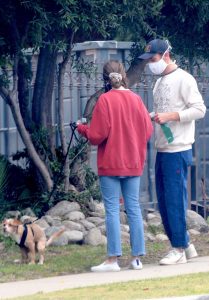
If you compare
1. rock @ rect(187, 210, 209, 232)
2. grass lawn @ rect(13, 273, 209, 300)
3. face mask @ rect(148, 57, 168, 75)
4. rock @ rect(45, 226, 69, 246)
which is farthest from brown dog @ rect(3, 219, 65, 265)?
rock @ rect(187, 210, 209, 232)

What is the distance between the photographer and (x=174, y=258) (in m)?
9.38

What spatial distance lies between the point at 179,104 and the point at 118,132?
2.25 ft

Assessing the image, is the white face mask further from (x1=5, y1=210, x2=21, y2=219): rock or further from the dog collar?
(x1=5, y1=210, x2=21, y2=219): rock

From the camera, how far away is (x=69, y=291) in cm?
796

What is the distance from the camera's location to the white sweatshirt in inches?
364

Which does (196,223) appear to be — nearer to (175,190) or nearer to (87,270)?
(175,190)

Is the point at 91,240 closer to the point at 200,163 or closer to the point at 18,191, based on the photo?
the point at 18,191

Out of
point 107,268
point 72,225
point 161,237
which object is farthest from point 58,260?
point 161,237

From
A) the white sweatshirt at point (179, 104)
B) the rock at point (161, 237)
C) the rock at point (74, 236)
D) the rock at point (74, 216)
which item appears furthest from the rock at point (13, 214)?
the white sweatshirt at point (179, 104)

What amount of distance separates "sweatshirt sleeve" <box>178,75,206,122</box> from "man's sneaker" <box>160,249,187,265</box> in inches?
49.4

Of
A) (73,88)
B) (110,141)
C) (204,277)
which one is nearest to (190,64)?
(73,88)

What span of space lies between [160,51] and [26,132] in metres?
2.91

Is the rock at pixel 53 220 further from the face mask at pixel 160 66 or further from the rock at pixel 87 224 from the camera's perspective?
the face mask at pixel 160 66

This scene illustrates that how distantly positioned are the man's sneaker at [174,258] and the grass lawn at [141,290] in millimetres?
862
